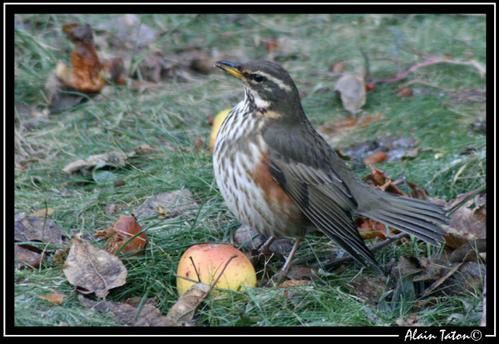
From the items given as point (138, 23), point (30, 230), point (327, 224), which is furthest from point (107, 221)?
point (138, 23)

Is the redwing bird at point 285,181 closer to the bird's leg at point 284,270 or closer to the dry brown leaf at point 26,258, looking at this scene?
the bird's leg at point 284,270

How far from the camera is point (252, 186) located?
19.5ft

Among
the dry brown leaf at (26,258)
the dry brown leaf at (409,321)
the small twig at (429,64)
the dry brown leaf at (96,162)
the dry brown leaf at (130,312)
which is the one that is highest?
the small twig at (429,64)

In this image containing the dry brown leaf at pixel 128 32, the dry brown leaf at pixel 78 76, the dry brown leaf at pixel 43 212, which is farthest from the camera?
the dry brown leaf at pixel 128 32

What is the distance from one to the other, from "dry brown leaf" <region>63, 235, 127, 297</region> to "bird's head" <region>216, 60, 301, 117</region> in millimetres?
1556

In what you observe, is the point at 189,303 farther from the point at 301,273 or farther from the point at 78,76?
the point at 78,76

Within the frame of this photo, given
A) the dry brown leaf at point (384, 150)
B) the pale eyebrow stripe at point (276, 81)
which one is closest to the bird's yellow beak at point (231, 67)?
the pale eyebrow stripe at point (276, 81)

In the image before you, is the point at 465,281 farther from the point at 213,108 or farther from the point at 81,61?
the point at 81,61

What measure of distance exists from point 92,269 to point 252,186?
122cm

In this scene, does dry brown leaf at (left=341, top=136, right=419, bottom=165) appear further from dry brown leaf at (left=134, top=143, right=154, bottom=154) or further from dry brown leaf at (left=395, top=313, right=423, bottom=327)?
dry brown leaf at (left=395, top=313, right=423, bottom=327)

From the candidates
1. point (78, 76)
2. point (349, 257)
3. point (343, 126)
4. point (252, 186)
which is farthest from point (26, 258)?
point (343, 126)

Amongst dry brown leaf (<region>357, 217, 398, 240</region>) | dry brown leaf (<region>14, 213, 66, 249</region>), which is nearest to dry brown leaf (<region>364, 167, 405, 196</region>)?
dry brown leaf (<region>357, 217, 398, 240</region>)

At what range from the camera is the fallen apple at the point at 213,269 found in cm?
539

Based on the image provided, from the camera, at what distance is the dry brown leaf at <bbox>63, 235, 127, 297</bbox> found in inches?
217
